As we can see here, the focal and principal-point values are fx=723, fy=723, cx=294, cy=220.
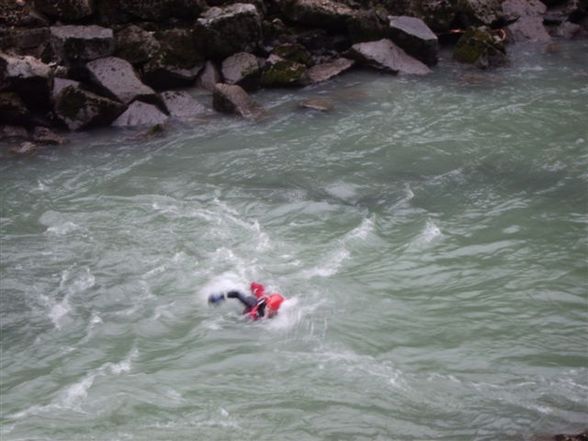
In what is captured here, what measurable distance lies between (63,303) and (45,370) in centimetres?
149

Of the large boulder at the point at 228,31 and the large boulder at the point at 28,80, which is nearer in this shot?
the large boulder at the point at 28,80

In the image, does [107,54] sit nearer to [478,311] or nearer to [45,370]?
[45,370]

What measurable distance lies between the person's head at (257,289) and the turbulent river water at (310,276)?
1.03ft

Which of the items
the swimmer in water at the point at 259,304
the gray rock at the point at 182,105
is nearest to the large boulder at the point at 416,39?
the gray rock at the point at 182,105

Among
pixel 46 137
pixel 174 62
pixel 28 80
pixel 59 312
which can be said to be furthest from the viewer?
pixel 174 62

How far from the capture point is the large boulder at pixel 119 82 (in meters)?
15.9

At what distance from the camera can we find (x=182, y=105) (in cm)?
1638

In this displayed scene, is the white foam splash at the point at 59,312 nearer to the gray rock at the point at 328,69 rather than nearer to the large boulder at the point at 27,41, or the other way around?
the large boulder at the point at 27,41

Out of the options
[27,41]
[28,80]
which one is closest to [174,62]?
[28,80]

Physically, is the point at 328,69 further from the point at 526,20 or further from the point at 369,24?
the point at 526,20

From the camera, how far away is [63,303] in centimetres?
920

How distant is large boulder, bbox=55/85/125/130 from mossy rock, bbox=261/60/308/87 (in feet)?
12.6

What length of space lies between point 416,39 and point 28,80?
9391mm

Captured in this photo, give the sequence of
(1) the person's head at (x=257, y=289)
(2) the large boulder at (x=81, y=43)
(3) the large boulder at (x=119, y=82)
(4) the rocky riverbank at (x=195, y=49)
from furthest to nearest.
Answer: (2) the large boulder at (x=81, y=43) < (3) the large boulder at (x=119, y=82) < (4) the rocky riverbank at (x=195, y=49) < (1) the person's head at (x=257, y=289)
